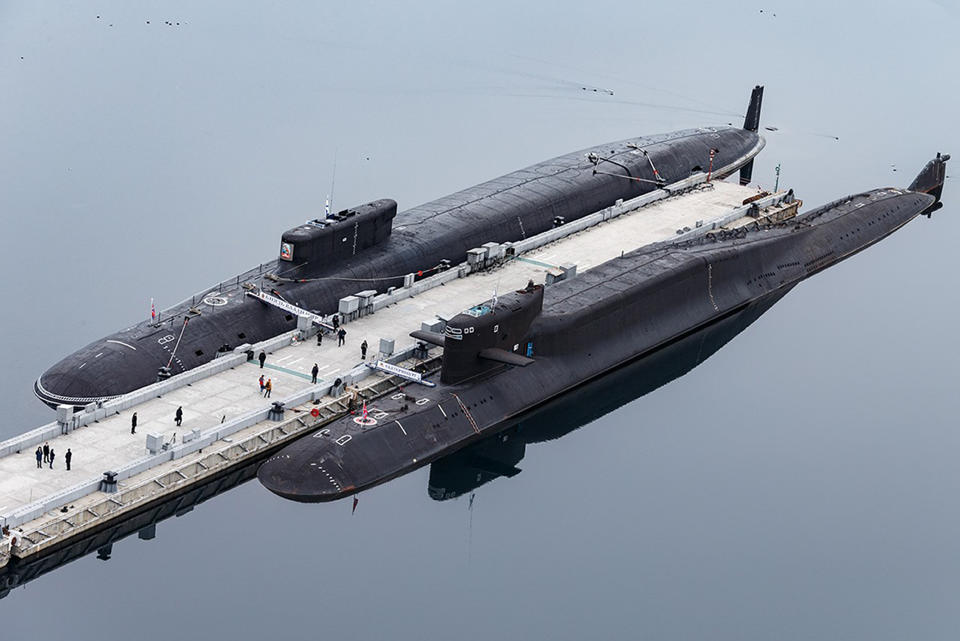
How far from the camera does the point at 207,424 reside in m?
45.1

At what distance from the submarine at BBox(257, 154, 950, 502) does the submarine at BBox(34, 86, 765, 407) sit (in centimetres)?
598

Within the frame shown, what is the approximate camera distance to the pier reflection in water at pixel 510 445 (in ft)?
131

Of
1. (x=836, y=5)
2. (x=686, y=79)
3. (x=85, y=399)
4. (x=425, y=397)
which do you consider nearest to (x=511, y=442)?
(x=425, y=397)

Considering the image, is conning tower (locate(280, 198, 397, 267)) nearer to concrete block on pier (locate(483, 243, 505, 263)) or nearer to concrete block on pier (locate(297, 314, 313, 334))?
concrete block on pier (locate(297, 314, 313, 334))

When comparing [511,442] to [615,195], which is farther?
[615,195]

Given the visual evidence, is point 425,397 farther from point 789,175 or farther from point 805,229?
point 789,175

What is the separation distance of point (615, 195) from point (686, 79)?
26371 millimetres

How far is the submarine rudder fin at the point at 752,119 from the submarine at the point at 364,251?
1.96 m

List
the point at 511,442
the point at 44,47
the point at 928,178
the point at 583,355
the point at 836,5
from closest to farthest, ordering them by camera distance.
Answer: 1. the point at 511,442
2. the point at 583,355
3. the point at 928,178
4. the point at 44,47
5. the point at 836,5

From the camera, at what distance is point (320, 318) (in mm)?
52312

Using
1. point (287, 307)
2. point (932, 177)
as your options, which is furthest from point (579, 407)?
point (932, 177)

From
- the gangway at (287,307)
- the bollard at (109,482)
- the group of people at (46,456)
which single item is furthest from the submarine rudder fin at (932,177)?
the group of people at (46,456)

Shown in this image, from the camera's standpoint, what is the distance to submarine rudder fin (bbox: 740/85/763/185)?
254 feet

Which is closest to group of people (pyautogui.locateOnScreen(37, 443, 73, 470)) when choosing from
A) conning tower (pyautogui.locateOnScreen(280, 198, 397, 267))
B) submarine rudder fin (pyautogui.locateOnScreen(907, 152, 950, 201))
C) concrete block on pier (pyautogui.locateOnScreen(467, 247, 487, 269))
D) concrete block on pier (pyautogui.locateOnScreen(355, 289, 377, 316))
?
conning tower (pyautogui.locateOnScreen(280, 198, 397, 267))
